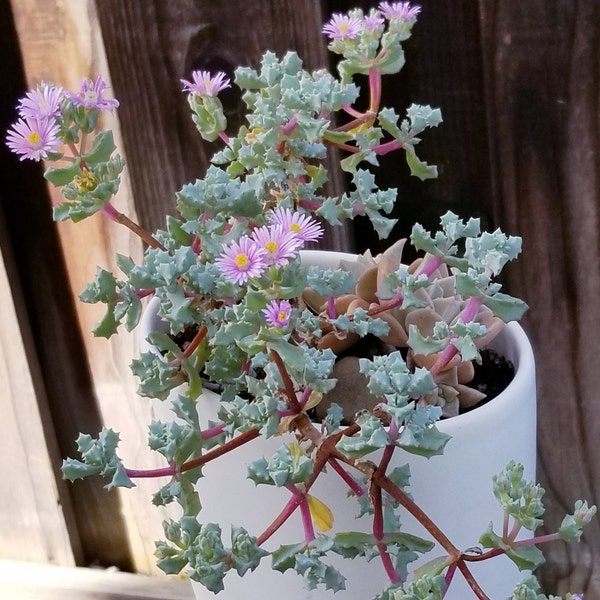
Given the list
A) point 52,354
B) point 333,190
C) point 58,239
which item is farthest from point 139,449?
point 333,190

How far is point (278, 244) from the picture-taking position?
34 centimetres

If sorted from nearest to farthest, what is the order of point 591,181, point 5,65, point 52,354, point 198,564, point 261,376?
point 198,564
point 261,376
point 591,181
point 5,65
point 52,354

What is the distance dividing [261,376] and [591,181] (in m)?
0.29

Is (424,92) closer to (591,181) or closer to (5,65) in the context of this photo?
(591,181)

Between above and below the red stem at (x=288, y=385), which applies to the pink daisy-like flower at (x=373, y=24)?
above

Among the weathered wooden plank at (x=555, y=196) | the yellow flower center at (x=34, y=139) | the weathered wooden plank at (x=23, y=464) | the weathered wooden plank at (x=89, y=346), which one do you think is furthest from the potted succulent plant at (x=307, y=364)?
the weathered wooden plank at (x=23, y=464)

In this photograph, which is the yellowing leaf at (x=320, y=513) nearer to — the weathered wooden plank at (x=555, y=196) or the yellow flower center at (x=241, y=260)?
the yellow flower center at (x=241, y=260)

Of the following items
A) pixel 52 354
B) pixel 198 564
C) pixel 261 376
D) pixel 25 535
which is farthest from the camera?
pixel 25 535

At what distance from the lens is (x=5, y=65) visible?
0.71 m

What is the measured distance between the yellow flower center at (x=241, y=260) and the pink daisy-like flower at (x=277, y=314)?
0.09 ft

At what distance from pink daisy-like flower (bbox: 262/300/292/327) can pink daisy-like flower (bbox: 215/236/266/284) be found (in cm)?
2

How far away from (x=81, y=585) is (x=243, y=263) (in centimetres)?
73

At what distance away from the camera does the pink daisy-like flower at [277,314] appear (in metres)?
0.35

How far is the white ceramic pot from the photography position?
0.40 meters
